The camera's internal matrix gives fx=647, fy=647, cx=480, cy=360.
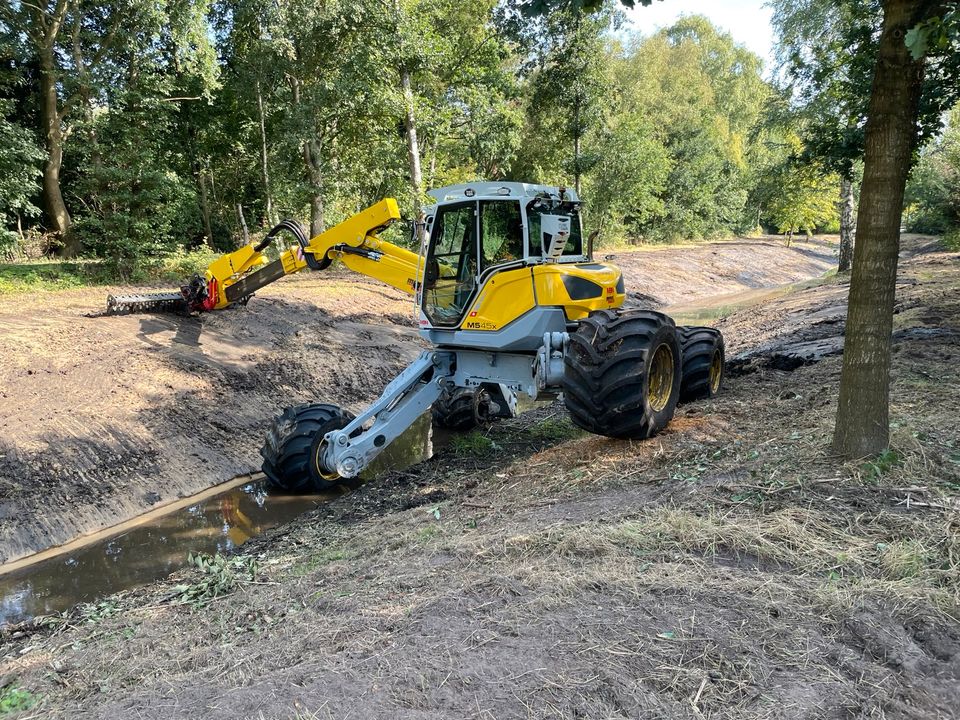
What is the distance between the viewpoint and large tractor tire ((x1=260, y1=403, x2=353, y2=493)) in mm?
7441

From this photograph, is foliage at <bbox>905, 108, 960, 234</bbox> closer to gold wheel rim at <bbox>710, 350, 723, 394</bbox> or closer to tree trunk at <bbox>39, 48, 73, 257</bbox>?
gold wheel rim at <bbox>710, 350, 723, 394</bbox>

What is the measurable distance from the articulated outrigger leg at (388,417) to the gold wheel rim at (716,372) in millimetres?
3300

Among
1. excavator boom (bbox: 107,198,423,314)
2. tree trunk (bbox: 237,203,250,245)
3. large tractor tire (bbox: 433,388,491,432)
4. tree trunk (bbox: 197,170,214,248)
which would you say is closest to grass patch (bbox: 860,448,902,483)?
excavator boom (bbox: 107,198,423,314)

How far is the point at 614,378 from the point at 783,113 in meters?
14.9

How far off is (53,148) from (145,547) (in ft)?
49.6

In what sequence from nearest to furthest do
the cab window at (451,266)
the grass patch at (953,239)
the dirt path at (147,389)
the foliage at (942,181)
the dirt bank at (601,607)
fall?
1. the dirt bank at (601,607)
2. the cab window at (451,266)
3. the dirt path at (147,389)
4. the foliage at (942,181)
5. the grass patch at (953,239)

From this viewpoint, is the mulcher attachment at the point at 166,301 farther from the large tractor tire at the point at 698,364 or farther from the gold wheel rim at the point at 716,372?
the gold wheel rim at the point at 716,372

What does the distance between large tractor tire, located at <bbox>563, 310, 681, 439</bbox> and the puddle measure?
14063 mm

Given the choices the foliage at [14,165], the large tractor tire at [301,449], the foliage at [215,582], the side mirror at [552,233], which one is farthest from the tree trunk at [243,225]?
the foliage at [215,582]

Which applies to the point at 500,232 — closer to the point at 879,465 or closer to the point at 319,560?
the point at 319,560

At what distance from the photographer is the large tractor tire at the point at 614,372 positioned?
19.0 ft

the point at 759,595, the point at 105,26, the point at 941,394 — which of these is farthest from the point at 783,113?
A: the point at 105,26

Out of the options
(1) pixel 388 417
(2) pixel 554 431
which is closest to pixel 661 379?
(2) pixel 554 431

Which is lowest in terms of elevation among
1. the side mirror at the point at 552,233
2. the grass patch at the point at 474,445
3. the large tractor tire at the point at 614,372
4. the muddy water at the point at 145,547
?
the muddy water at the point at 145,547
